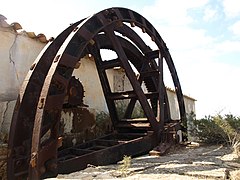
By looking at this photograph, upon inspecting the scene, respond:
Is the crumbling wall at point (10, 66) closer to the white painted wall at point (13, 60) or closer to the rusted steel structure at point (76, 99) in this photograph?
→ the white painted wall at point (13, 60)

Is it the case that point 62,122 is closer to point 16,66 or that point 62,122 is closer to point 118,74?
point 16,66

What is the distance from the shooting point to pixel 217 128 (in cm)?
560

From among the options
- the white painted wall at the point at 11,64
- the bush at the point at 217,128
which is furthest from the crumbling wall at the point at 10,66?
the bush at the point at 217,128

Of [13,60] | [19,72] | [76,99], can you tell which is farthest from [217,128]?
[13,60]

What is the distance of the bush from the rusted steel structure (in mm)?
565

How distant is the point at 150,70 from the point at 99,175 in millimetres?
4011

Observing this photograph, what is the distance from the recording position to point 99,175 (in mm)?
2580

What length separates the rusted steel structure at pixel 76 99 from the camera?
9.82 feet

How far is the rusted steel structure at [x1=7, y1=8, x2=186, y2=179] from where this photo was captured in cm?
299

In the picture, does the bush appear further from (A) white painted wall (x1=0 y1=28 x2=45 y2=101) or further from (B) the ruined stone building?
(A) white painted wall (x1=0 y1=28 x2=45 y2=101)

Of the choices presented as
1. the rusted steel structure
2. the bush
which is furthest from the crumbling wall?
the bush

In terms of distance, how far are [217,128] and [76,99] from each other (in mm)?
3174

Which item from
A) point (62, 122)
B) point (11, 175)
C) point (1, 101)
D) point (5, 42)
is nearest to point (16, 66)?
point (5, 42)

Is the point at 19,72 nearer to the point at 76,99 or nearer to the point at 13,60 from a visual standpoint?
the point at 13,60
